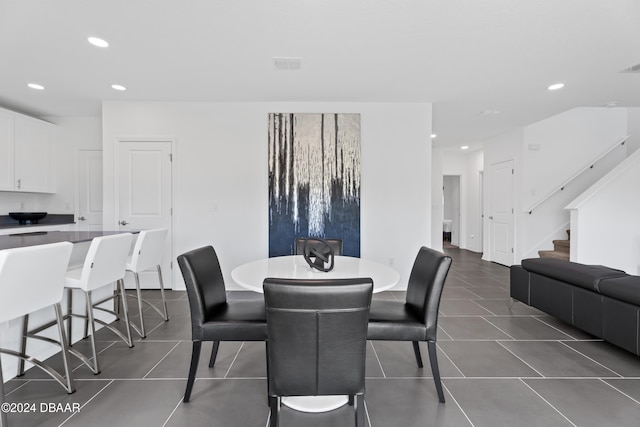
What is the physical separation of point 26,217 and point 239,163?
121 inches

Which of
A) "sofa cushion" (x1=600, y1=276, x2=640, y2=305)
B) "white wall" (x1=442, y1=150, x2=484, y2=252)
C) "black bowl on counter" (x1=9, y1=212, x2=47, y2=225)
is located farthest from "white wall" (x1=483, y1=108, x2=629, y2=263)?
"black bowl on counter" (x1=9, y1=212, x2=47, y2=225)

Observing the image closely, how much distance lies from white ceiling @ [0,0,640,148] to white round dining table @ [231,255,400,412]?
1.80m

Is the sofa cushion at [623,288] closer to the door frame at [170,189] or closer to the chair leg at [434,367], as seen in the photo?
the chair leg at [434,367]

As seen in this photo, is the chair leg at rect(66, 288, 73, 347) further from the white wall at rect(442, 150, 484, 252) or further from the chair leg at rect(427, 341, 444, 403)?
the white wall at rect(442, 150, 484, 252)

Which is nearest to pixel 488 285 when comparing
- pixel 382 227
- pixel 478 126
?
pixel 382 227

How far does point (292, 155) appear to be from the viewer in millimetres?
4160

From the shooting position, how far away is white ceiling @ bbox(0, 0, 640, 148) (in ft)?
7.24

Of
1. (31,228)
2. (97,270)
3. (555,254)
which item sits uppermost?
(31,228)

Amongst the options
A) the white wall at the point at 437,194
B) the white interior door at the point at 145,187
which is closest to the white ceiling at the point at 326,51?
the white interior door at the point at 145,187

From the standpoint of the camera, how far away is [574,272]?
2678 mm

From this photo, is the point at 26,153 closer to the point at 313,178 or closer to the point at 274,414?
the point at 313,178

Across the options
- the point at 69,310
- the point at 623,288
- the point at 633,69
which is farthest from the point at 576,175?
the point at 69,310

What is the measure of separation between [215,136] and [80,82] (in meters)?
1.51

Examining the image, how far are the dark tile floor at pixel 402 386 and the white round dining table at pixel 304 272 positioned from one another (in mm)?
725
